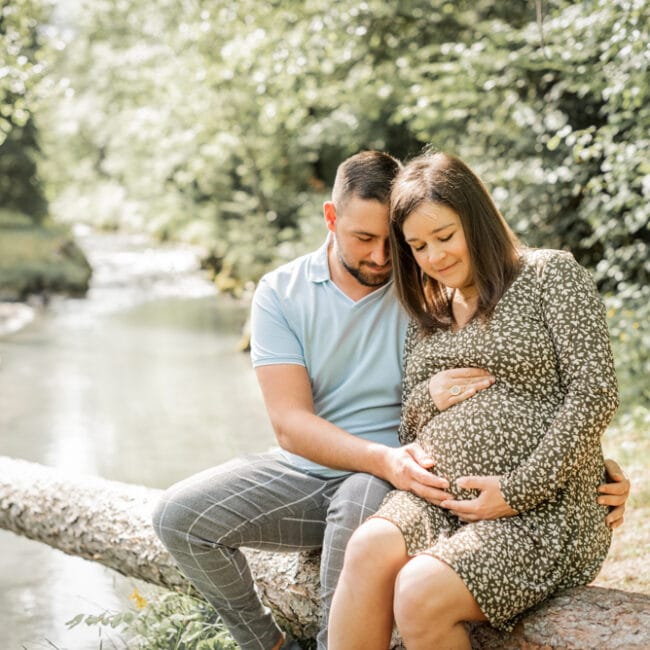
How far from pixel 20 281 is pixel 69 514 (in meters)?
13.3

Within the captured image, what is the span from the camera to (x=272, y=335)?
3.03m

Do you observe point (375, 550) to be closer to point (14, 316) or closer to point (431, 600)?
point (431, 600)

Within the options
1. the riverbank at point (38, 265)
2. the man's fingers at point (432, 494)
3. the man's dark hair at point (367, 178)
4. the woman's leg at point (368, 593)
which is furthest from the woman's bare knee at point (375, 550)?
the riverbank at point (38, 265)

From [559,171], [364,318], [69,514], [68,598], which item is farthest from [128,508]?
[559,171]

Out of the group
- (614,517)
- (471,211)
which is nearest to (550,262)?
(471,211)

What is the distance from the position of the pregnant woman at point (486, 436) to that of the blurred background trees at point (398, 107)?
2375 millimetres

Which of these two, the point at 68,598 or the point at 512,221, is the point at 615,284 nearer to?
the point at 512,221

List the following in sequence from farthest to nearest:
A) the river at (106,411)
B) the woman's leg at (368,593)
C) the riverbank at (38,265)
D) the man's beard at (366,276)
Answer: the riverbank at (38,265)
the river at (106,411)
the man's beard at (366,276)
the woman's leg at (368,593)

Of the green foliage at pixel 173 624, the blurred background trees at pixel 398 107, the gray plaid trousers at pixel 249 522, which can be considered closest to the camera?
the gray plaid trousers at pixel 249 522

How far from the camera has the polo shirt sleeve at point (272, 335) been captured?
3.01m

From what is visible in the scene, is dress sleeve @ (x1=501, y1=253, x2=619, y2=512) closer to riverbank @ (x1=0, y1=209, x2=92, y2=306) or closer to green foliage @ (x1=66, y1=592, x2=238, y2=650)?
green foliage @ (x1=66, y1=592, x2=238, y2=650)

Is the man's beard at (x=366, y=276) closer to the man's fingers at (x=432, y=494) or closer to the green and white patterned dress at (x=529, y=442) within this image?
the green and white patterned dress at (x=529, y=442)

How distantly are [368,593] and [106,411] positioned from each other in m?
6.74

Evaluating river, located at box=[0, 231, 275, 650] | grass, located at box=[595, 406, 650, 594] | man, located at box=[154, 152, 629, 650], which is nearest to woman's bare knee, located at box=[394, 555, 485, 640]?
man, located at box=[154, 152, 629, 650]
